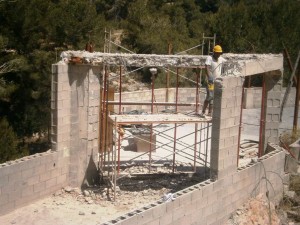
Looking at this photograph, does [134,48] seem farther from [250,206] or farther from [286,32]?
[250,206]

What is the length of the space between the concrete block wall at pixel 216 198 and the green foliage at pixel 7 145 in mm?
6917

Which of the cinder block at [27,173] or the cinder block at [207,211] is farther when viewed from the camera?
the cinder block at [27,173]

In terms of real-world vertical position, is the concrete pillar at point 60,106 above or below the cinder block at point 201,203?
above

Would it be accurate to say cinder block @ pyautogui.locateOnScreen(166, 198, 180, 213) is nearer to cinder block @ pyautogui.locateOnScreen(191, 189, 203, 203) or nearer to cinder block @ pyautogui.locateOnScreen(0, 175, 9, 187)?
cinder block @ pyautogui.locateOnScreen(191, 189, 203, 203)

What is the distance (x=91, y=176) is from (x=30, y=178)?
65.8 inches

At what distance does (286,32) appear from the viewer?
2536 cm

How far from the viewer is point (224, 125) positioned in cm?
927

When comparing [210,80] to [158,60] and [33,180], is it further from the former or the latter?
[33,180]

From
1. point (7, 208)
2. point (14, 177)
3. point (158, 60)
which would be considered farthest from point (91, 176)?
point (158, 60)

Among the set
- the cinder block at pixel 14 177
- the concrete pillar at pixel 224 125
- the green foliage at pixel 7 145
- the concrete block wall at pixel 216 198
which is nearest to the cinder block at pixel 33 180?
the cinder block at pixel 14 177

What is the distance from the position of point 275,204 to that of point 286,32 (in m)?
16.1

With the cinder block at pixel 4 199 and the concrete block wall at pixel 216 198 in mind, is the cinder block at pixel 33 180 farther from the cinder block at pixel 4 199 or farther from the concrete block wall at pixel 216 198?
the concrete block wall at pixel 216 198

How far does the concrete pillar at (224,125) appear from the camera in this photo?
360 inches

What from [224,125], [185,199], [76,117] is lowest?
[185,199]
